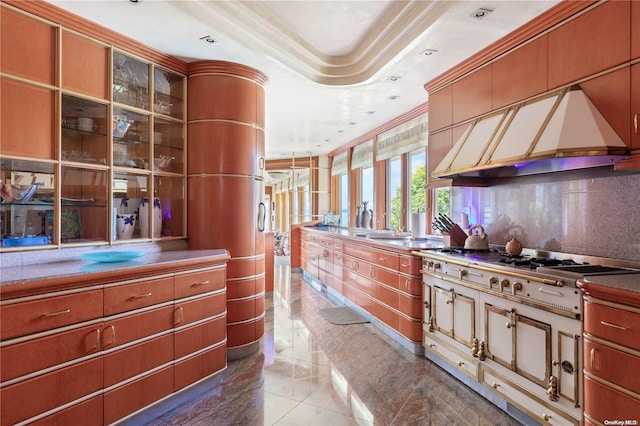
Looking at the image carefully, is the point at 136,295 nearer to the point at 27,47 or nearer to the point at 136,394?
the point at 136,394

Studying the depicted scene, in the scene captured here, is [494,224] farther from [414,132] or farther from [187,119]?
[187,119]

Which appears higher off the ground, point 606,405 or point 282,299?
point 606,405

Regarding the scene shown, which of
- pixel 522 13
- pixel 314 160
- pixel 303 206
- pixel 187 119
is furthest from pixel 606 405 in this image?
pixel 303 206

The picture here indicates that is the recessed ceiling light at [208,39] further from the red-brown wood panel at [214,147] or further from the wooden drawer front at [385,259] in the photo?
the wooden drawer front at [385,259]

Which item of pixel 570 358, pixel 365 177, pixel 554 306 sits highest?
pixel 365 177

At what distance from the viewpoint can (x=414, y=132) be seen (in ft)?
15.7

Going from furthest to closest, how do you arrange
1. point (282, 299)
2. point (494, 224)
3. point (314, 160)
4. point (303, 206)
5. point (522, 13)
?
1. point (303, 206)
2. point (314, 160)
3. point (282, 299)
4. point (494, 224)
5. point (522, 13)

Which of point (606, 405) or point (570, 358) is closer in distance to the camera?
point (606, 405)

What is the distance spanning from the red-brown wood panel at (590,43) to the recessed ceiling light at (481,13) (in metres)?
0.47

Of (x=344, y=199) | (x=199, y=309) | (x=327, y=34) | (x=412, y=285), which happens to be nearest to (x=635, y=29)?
(x=327, y=34)

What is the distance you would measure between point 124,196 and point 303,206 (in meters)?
8.96

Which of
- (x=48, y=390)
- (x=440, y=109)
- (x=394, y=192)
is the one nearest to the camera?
(x=48, y=390)

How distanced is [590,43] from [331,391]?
2854mm

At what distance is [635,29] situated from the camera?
193 centimetres
